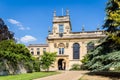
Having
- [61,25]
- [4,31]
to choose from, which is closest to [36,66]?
[4,31]

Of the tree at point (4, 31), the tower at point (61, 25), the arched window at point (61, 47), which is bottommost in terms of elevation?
the arched window at point (61, 47)

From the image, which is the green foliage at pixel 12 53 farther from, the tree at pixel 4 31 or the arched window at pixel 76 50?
the arched window at pixel 76 50

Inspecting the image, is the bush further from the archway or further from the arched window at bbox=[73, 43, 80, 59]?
the arched window at bbox=[73, 43, 80, 59]

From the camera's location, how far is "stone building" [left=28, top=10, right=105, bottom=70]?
151 feet

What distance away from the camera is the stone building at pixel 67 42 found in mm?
46000

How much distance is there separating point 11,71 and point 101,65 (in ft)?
37.0

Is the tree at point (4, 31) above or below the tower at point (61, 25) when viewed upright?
below

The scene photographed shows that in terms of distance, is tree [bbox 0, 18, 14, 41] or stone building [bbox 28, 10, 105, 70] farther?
stone building [bbox 28, 10, 105, 70]

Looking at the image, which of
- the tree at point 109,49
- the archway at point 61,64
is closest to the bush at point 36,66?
the archway at point 61,64

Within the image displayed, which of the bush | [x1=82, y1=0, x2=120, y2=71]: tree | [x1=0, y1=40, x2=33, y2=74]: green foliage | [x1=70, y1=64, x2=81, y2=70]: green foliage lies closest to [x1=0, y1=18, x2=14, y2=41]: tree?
the bush

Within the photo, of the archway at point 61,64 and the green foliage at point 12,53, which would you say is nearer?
the green foliage at point 12,53

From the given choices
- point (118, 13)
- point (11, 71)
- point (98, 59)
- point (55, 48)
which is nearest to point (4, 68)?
point (11, 71)

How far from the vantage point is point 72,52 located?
46812mm

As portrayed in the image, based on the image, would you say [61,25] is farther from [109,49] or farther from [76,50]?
[109,49]
